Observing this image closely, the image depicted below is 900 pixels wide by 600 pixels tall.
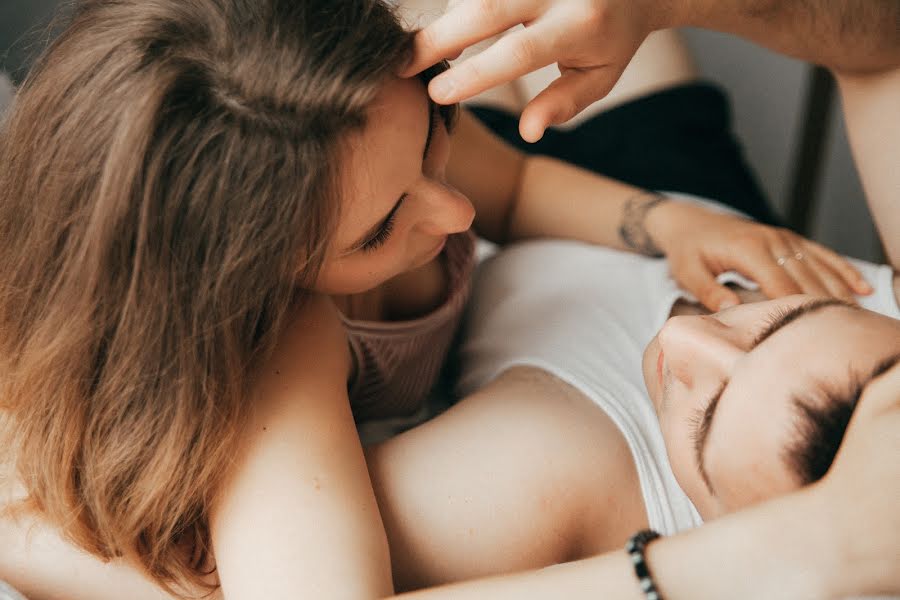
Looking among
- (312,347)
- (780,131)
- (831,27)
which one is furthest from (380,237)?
(780,131)

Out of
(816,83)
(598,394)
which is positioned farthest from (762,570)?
(816,83)

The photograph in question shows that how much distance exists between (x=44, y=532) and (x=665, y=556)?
2.18 feet

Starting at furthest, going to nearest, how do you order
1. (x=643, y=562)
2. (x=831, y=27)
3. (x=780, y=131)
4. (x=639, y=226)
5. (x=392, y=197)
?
(x=780, y=131) → (x=639, y=226) → (x=831, y=27) → (x=392, y=197) → (x=643, y=562)

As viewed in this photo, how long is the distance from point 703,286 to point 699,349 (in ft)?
1.10

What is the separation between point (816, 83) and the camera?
6.38 ft

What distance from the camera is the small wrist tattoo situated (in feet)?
4.19

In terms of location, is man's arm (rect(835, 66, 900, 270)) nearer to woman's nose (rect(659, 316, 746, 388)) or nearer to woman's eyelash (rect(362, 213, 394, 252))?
woman's nose (rect(659, 316, 746, 388))

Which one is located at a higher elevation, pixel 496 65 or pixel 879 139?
pixel 496 65

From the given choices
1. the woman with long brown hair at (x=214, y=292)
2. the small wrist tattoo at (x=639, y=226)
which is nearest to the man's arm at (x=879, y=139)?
the small wrist tattoo at (x=639, y=226)

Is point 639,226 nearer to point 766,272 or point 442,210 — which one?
point 766,272

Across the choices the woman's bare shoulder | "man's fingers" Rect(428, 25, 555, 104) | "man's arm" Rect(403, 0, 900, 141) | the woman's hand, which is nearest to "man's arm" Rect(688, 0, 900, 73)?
"man's arm" Rect(403, 0, 900, 141)

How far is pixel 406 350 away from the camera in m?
1.12

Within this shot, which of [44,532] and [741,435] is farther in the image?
[44,532]

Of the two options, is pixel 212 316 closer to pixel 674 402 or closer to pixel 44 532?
pixel 44 532
